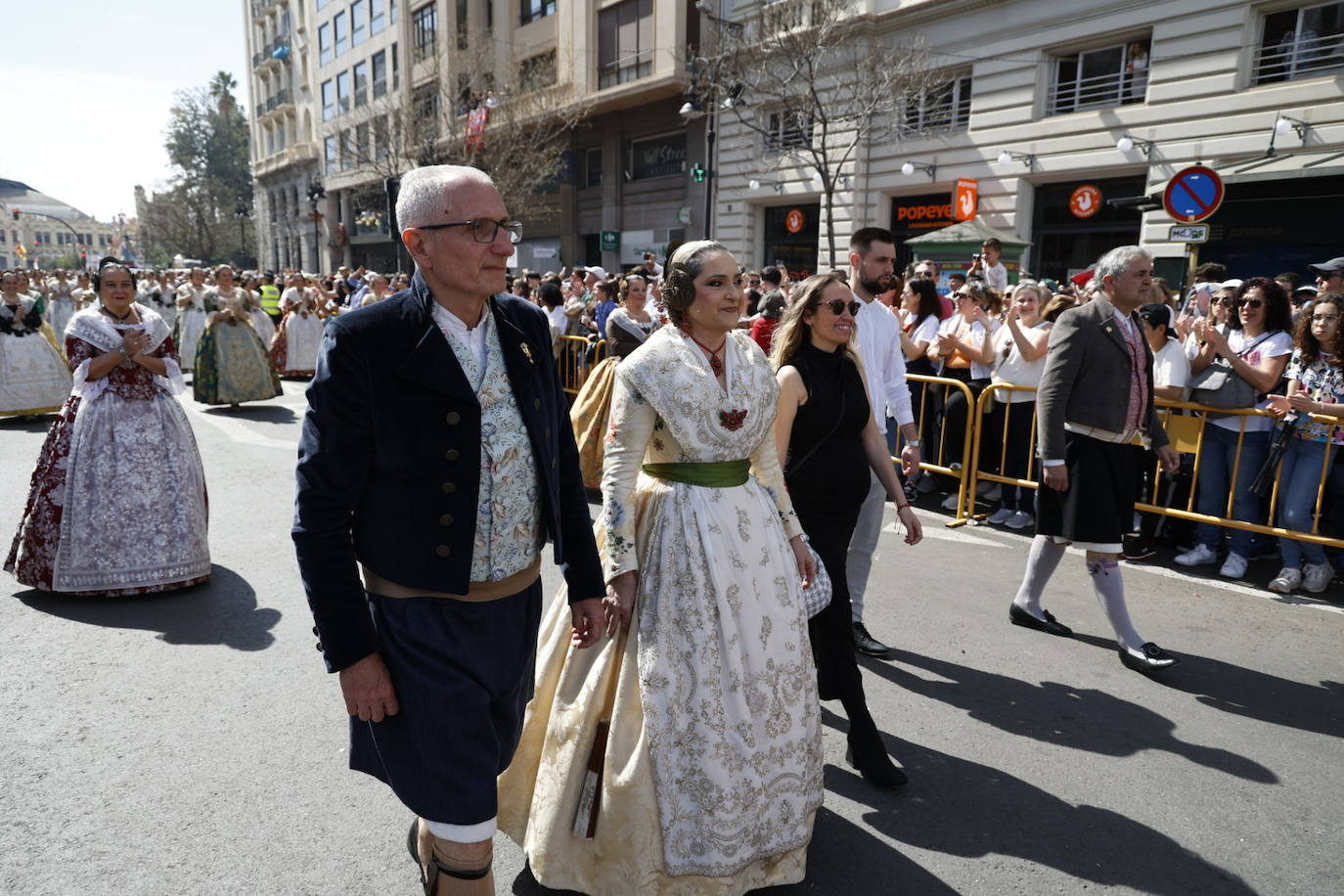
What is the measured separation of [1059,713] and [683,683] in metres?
2.20

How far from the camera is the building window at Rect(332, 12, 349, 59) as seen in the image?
50.1 m

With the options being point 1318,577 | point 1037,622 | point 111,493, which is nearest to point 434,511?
point 1037,622

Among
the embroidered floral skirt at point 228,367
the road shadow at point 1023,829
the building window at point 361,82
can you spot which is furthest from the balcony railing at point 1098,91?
the building window at point 361,82

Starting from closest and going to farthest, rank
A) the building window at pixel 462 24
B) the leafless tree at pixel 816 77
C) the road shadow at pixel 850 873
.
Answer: the road shadow at pixel 850 873 → the leafless tree at pixel 816 77 → the building window at pixel 462 24

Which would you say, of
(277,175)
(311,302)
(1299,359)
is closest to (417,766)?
(1299,359)

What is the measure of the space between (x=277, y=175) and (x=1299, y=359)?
6802 cm

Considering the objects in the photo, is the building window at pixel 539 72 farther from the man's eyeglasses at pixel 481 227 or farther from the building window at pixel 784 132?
the man's eyeglasses at pixel 481 227

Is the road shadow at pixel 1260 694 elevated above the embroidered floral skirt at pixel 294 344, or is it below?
below

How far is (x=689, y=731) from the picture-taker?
2.63m

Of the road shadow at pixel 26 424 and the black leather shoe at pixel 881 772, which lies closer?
the black leather shoe at pixel 881 772

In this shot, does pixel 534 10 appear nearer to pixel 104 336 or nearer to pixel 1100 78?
pixel 1100 78

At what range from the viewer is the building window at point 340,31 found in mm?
50062

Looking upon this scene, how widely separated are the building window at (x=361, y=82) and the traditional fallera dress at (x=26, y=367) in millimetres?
39470

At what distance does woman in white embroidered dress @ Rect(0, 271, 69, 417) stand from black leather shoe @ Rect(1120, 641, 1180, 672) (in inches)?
489
